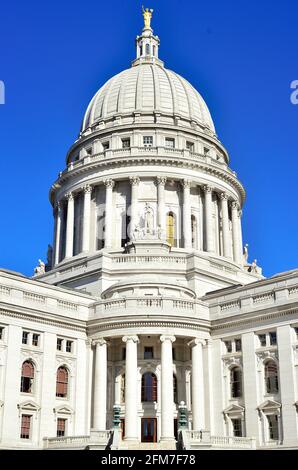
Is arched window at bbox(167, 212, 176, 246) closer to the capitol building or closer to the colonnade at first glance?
the colonnade

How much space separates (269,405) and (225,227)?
3533 cm

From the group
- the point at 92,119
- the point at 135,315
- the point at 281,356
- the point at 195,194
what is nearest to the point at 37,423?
the point at 135,315

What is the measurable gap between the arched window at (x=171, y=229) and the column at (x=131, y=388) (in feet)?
84.0

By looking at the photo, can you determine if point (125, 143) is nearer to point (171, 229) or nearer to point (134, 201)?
point (134, 201)

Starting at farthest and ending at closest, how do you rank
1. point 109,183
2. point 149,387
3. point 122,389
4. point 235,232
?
point 235,232 → point 109,183 → point 122,389 → point 149,387

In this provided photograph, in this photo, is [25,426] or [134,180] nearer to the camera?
[25,426]

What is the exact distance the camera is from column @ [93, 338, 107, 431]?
5862 cm

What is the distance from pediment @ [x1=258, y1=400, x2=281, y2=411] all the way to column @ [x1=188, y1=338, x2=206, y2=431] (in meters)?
5.31

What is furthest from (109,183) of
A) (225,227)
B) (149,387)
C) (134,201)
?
(149,387)

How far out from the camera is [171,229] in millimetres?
85125

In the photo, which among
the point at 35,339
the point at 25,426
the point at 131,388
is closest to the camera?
the point at 25,426

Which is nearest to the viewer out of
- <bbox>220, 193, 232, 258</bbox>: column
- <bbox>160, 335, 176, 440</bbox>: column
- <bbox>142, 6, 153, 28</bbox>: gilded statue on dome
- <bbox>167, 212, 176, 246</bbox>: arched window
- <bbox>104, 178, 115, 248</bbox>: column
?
<bbox>160, 335, 176, 440</bbox>: column

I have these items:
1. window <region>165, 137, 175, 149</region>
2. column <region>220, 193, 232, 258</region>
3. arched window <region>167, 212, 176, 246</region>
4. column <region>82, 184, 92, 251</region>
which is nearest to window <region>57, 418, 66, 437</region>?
column <region>82, 184, 92, 251</region>
